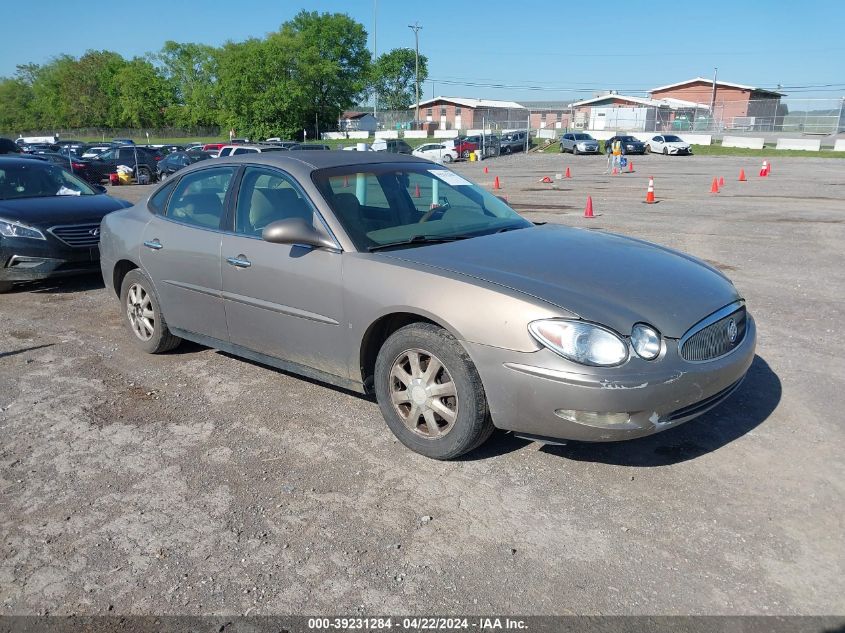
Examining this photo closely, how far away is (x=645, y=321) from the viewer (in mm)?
3496

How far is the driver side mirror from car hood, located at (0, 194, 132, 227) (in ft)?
14.7

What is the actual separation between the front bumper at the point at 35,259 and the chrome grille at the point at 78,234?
8 centimetres

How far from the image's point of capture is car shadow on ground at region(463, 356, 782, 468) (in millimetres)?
3939

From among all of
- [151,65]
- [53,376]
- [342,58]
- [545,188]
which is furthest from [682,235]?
[151,65]

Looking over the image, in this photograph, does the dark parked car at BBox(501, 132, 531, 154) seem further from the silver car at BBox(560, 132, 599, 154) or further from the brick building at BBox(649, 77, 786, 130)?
the brick building at BBox(649, 77, 786, 130)

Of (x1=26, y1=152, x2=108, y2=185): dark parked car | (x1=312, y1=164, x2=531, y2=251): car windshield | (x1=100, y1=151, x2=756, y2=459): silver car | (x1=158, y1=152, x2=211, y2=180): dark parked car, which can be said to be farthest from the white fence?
(x1=100, y1=151, x2=756, y2=459): silver car

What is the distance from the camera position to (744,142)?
158 ft

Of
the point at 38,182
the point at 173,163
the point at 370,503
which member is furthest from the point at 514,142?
the point at 370,503

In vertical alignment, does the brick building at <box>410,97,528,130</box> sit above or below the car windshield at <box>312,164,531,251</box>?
above

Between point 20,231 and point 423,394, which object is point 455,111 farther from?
point 423,394

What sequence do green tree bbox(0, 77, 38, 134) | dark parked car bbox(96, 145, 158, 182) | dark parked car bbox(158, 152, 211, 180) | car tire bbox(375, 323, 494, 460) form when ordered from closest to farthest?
car tire bbox(375, 323, 494, 460) < dark parked car bbox(96, 145, 158, 182) < dark parked car bbox(158, 152, 211, 180) < green tree bbox(0, 77, 38, 134)

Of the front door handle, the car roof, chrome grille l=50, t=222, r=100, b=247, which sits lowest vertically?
chrome grille l=50, t=222, r=100, b=247

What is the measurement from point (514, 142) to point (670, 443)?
49.8 meters

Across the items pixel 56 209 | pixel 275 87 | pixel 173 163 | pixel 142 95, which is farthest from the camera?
pixel 142 95
